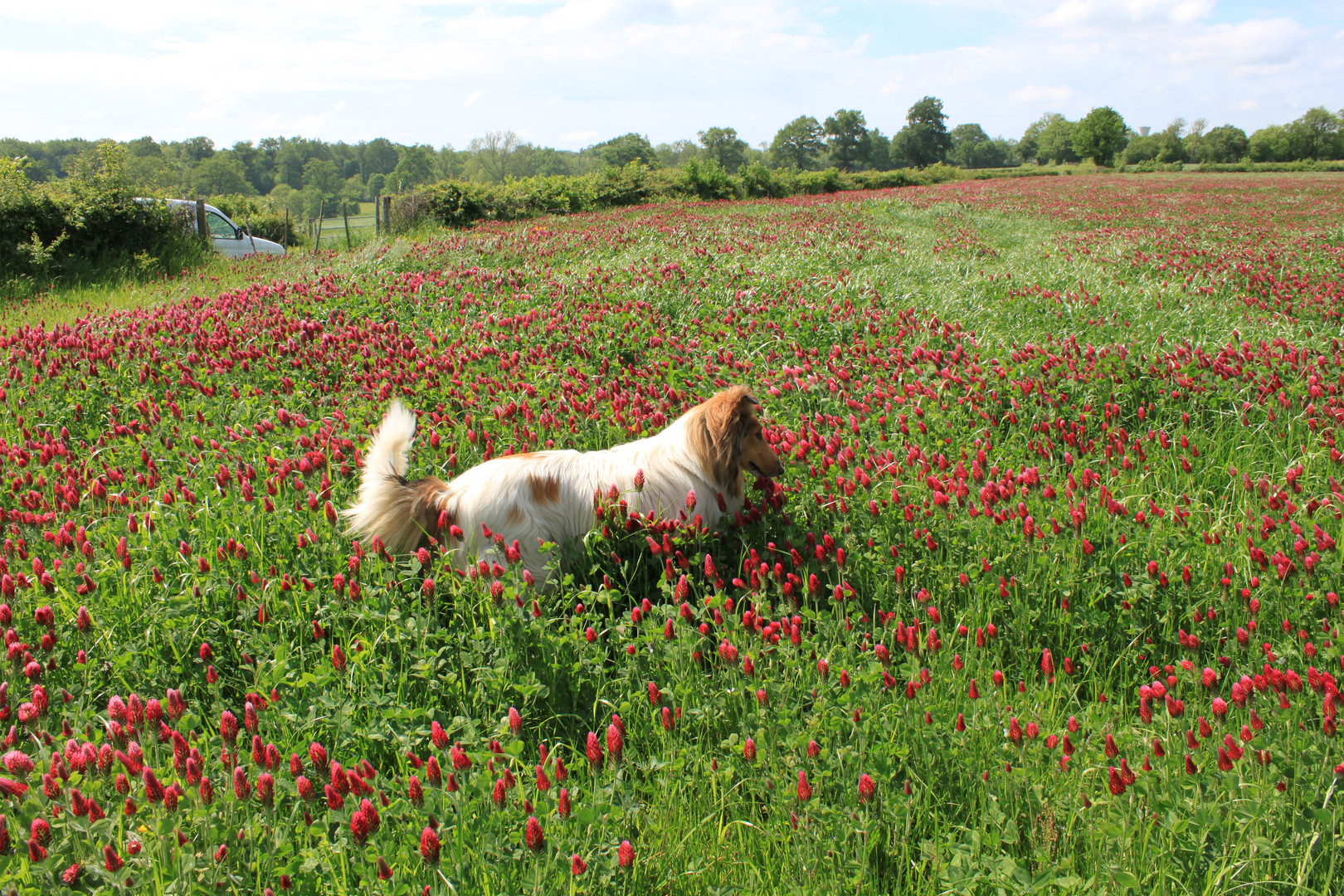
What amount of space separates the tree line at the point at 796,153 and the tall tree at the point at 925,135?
0.51 ft

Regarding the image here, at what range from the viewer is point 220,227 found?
20000 millimetres

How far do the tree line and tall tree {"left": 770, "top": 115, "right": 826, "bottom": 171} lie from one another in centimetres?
17

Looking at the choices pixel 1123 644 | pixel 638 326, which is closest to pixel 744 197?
pixel 638 326

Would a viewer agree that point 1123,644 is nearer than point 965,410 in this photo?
Yes

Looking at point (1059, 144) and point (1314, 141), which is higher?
point (1059, 144)

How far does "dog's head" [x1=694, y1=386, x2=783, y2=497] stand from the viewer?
4047mm

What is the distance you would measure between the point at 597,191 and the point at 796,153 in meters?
83.7

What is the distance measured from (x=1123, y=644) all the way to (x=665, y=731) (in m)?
2.18

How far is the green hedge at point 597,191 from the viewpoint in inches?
1009

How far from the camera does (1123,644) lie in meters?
3.39

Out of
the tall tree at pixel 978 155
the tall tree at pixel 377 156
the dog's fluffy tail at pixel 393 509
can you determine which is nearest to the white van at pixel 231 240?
the dog's fluffy tail at pixel 393 509

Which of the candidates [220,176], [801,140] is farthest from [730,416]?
[220,176]

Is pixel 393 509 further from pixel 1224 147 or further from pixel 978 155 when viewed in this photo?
pixel 978 155

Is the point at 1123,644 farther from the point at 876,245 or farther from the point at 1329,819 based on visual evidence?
the point at 876,245
